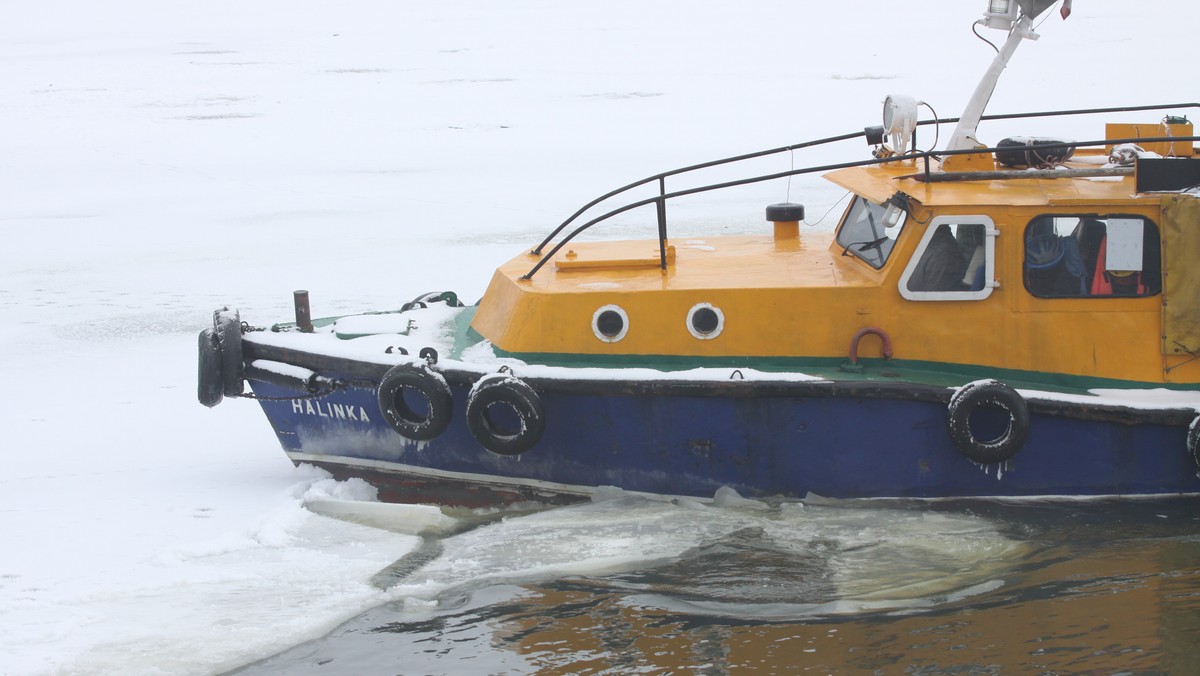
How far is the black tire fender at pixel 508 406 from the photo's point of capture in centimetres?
601

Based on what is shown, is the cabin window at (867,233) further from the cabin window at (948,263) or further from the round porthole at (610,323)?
the round porthole at (610,323)

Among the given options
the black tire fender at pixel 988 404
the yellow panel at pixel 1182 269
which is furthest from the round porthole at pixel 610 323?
the yellow panel at pixel 1182 269

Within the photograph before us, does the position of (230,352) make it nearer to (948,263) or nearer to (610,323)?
(610,323)

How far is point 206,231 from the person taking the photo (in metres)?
13.5

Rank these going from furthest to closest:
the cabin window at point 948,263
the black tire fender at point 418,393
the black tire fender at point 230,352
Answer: the black tire fender at point 230,352 → the black tire fender at point 418,393 → the cabin window at point 948,263

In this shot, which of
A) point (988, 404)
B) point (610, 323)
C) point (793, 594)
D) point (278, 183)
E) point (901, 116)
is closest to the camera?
point (793, 594)

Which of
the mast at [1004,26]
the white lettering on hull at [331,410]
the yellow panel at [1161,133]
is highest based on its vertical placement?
the mast at [1004,26]

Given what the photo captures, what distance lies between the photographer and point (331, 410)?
670 cm

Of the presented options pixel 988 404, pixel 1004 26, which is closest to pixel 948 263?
pixel 988 404

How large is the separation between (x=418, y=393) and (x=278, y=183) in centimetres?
1022

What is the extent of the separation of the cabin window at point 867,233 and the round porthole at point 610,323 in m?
1.32

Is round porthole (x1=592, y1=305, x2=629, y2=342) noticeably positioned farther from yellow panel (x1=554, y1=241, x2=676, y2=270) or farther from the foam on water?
the foam on water

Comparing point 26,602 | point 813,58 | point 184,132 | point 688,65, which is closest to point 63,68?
point 184,132

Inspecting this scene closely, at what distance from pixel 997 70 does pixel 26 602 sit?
5.41 metres
